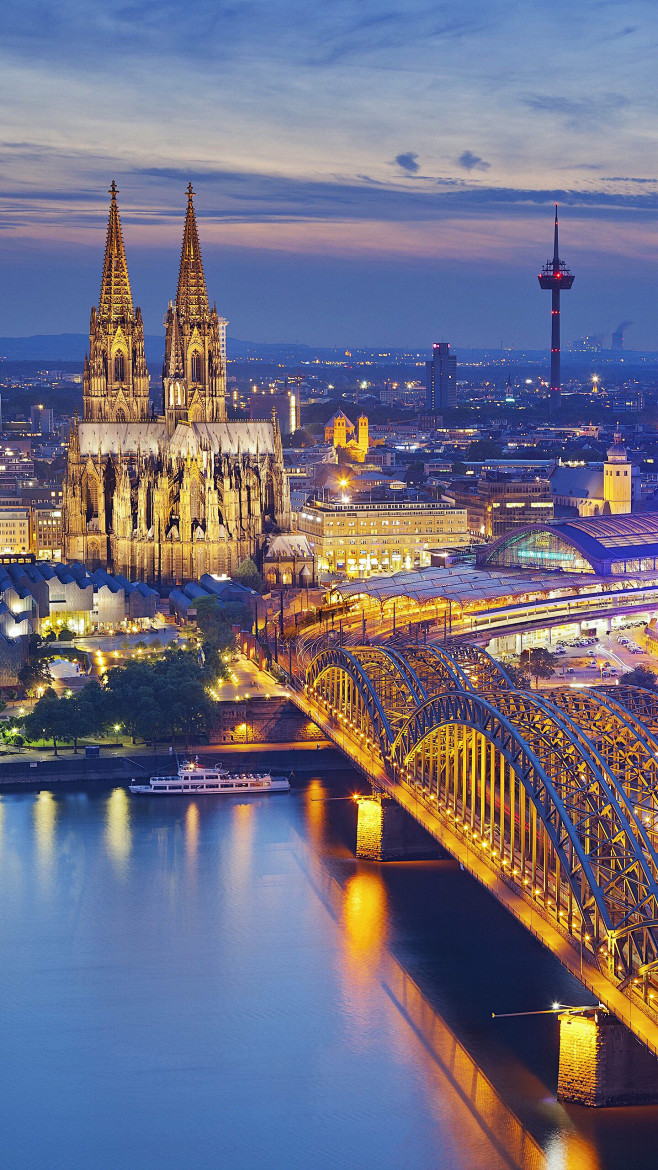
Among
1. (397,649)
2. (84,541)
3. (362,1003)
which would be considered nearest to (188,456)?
(84,541)

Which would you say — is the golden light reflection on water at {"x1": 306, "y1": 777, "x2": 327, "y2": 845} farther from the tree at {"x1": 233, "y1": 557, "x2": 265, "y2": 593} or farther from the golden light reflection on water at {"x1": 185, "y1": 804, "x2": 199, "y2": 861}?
the tree at {"x1": 233, "y1": 557, "x2": 265, "y2": 593}

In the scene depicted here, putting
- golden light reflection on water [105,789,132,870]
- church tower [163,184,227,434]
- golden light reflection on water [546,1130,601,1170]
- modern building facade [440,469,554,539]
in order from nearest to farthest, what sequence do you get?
1. golden light reflection on water [546,1130,601,1170]
2. golden light reflection on water [105,789,132,870]
3. church tower [163,184,227,434]
4. modern building facade [440,469,554,539]

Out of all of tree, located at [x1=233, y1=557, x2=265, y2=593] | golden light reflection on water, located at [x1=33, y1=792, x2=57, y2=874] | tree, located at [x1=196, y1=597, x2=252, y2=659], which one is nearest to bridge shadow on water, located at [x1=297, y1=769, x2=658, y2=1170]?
golden light reflection on water, located at [x1=33, y1=792, x2=57, y2=874]

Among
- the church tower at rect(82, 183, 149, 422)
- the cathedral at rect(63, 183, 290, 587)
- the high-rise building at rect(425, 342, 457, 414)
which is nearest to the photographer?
the cathedral at rect(63, 183, 290, 587)

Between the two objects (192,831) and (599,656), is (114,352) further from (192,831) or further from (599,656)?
(192,831)

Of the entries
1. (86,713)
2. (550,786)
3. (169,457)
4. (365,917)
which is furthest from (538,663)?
(550,786)

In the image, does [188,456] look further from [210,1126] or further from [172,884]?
[210,1126]
